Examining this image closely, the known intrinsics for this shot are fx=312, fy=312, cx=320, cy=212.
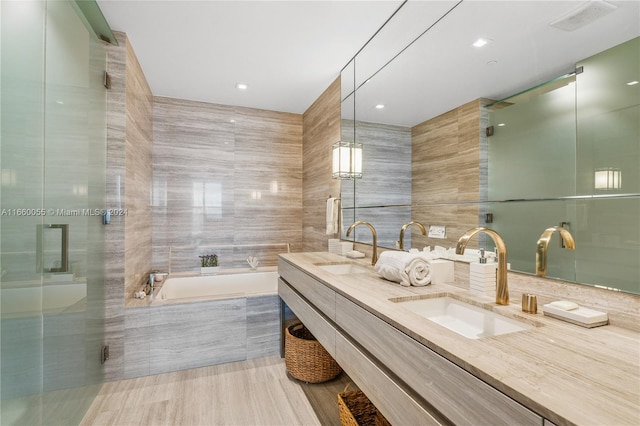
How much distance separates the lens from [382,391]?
1049 millimetres

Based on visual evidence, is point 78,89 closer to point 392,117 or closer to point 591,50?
point 392,117

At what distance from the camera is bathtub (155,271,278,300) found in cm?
327

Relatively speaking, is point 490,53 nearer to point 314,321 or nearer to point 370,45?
point 370,45

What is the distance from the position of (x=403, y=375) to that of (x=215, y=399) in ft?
5.62

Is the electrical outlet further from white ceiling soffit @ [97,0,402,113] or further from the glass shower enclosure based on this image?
the glass shower enclosure

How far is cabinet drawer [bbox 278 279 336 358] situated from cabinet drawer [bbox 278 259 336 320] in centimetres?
4

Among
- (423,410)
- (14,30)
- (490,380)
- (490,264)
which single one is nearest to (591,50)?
(490,264)

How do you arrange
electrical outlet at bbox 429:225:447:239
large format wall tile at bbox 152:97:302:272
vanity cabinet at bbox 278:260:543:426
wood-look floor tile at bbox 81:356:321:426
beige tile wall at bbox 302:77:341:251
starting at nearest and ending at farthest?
vanity cabinet at bbox 278:260:543:426, electrical outlet at bbox 429:225:447:239, wood-look floor tile at bbox 81:356:321:426, beige tile wall at bbox 302:77:341:251, large format wall tile at bbox 152:97:302:272

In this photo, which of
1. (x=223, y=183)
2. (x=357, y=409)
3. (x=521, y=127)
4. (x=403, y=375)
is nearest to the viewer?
(x=403, y=375)

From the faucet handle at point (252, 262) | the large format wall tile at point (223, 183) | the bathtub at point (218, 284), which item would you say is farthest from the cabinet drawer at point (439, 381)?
the large format wall tile at point (223, 183)

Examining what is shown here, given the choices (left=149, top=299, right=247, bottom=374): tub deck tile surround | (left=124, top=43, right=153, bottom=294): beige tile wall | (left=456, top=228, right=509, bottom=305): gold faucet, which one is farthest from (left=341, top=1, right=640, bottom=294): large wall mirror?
(left=124, top=43, right=153, bottom=294): beige tile wall

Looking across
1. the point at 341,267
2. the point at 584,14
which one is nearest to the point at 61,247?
the point at 341,267

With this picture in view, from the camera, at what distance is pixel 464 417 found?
716mm

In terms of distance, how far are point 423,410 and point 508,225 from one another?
809 millimetres
